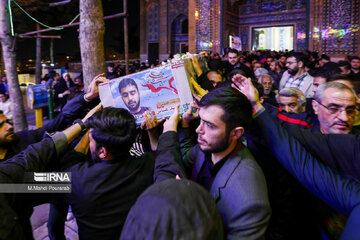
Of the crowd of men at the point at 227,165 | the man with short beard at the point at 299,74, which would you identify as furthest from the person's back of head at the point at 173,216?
the man with short beard at the point at 299,74

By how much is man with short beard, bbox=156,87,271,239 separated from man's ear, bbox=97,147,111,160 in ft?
1.09

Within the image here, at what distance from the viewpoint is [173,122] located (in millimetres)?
1873

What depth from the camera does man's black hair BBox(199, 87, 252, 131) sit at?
147 centimetres

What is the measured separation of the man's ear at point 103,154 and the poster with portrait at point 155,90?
0.45m

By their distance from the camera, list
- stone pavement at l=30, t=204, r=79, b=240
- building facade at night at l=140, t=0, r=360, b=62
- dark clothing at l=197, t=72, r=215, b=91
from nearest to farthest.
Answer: dark clothing at l=197, t=72, r=215, b=91, stone pavement at l=30, t=204, r=79, b=240, building facade at night at l=140, t=0, r=360, b=62

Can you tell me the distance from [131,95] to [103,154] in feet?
1.78

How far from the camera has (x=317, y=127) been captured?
196 cm

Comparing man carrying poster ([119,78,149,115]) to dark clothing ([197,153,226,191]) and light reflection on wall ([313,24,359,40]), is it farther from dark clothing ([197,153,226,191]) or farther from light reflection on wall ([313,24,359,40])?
light reflection on wall ([313,24,359,40])

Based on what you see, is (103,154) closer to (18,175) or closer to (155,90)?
(18,175)

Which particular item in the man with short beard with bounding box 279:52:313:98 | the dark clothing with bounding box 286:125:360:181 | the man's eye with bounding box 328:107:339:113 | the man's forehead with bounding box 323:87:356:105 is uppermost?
the man with short beard with bounding box 279:52:313:98

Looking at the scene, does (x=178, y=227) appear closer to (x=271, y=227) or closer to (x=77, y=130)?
(x=271, y=227)

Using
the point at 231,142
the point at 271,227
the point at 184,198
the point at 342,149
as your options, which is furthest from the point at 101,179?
the point at 342,149

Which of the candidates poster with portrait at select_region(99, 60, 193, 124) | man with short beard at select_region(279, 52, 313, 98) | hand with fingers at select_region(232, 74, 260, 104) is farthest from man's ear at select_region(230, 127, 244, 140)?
man with short beard at select_region(279, 52, 313, 98)

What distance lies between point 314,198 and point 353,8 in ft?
47.4
